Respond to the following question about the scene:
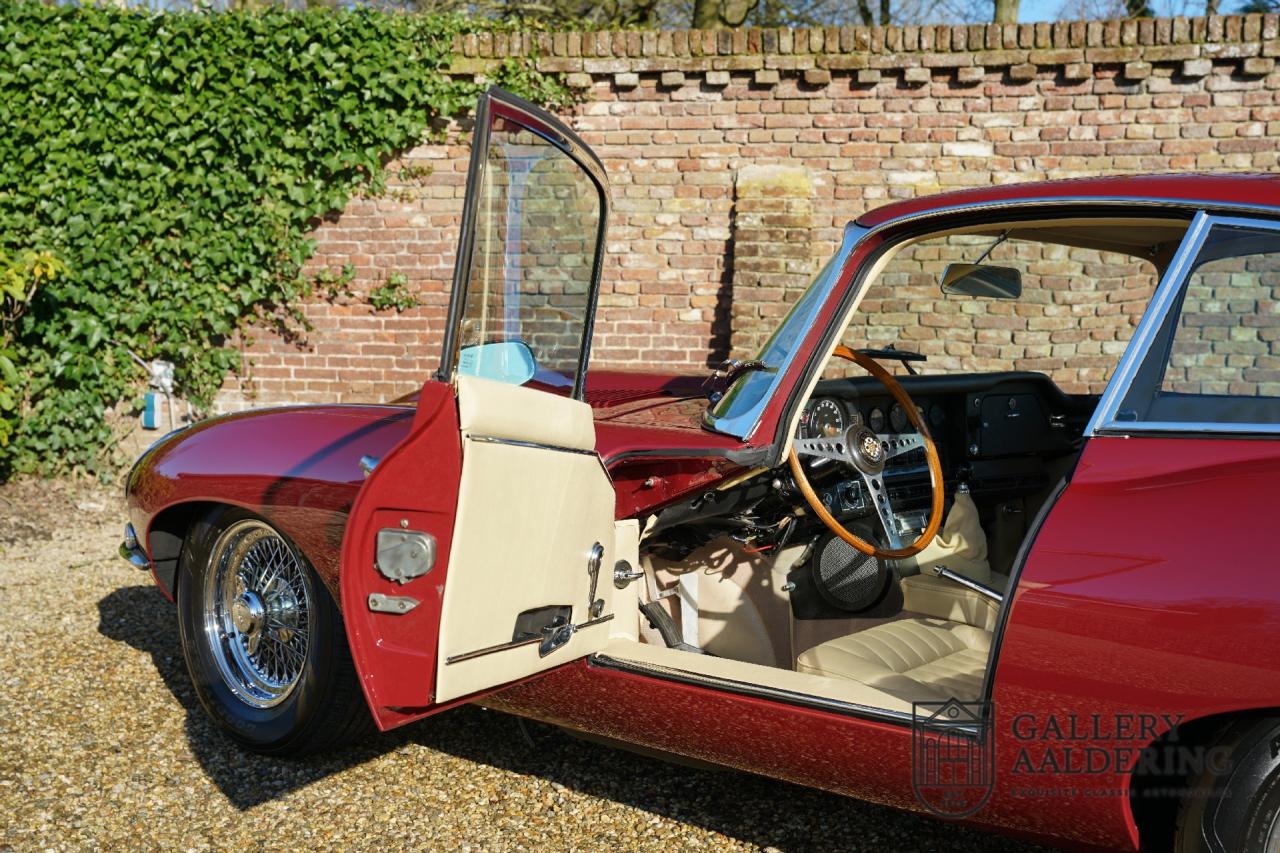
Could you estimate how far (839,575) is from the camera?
11.4ft

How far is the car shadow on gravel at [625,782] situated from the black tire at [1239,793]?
3.08 ft

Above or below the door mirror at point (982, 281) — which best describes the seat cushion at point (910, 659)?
below

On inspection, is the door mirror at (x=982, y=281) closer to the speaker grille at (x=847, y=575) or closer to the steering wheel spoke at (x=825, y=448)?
the steering wheel spoke at (x=825, y=448)

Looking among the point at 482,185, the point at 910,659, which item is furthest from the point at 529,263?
the point at 910,659

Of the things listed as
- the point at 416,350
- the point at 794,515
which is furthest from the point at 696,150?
the point at 794,515

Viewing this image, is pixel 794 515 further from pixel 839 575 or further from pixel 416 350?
pixel 416 350

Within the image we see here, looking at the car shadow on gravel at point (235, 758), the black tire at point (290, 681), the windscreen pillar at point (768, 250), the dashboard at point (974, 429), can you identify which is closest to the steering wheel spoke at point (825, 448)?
the dashboard at point (974, 429)

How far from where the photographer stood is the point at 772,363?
300cm

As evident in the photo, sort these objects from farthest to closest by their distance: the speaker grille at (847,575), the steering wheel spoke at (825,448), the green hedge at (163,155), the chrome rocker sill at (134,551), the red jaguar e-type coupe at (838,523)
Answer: the green hedge at (163,155) < the chrome rocker sill at (134,551) < the speaker grille at (847,575) < the steering wheel spoke at (825,448) < the red jaguar e-type coupe at (838,523)

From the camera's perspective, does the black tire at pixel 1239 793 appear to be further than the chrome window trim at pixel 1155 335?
No

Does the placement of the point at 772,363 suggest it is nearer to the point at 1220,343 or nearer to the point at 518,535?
the point at 518,535

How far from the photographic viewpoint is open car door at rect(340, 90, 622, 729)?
241cm

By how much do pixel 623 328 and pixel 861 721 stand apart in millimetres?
5830

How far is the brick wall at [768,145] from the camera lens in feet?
24.4
